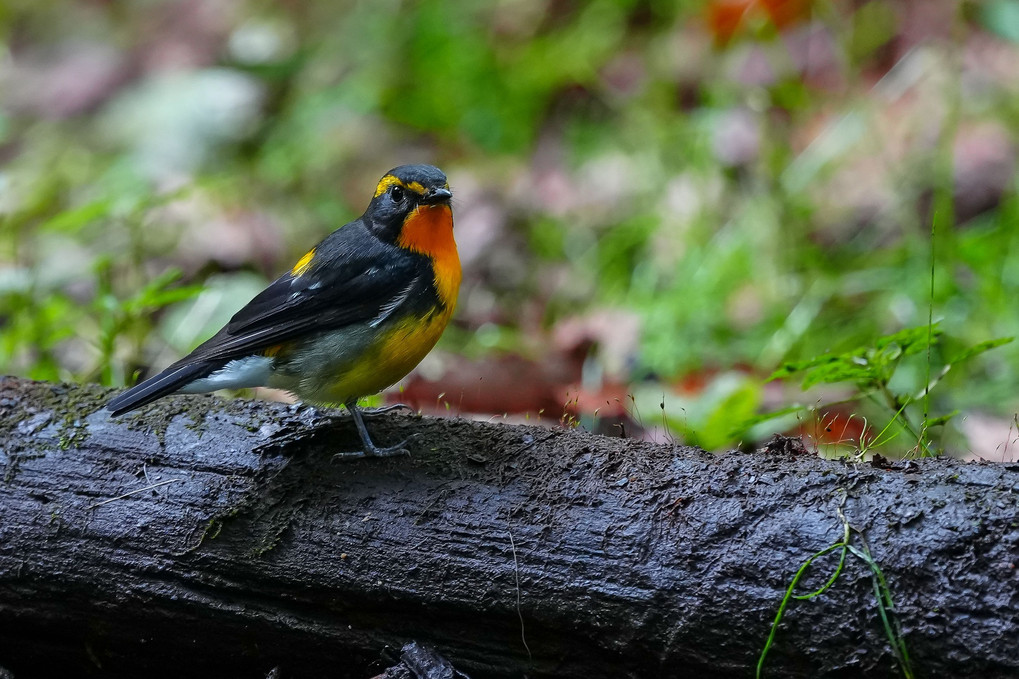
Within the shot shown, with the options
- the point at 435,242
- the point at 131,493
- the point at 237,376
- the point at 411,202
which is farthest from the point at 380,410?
the point at 131,493

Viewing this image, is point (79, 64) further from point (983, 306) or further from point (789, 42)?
point (983, 306)

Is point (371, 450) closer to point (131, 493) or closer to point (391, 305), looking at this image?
point (391, 305)

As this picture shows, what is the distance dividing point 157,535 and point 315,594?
1.63 feet

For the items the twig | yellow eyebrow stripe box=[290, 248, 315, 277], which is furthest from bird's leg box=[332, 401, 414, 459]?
yellow eyebrow stripe box=[290, 248, 315, 277]

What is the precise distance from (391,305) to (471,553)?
1.00 meters

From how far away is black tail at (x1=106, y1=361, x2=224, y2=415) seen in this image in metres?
2.87

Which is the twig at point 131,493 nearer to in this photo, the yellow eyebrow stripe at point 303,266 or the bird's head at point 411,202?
the yellow eyebrow stripe at point 303,266

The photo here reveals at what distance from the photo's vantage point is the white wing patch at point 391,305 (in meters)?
3.25

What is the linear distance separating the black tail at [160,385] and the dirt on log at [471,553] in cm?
14

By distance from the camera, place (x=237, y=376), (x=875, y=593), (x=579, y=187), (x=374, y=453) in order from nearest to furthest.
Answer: (x=875, y=593), (x=374, y=453), (x=237, y=376), (x=579, y=187)

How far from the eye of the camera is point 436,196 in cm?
337

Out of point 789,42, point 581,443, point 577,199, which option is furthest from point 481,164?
point 581,443

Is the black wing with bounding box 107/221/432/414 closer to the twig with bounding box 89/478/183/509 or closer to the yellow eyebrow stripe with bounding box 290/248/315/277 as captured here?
the yellow eyebrow stripe with bounding box 290/248/315/277

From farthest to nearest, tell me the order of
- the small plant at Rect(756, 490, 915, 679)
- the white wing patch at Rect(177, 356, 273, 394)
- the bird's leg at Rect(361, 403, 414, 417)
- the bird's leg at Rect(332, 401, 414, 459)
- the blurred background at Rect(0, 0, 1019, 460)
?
the blurred background at Rect(0, 0, 1019, 460) → the bird's leg at Rect(361, 403, 414, 417) → the white wing patch at Rect(177, 356, 273, 394) → the bird's leg at Rect(332, 401, 414, 459) → the small plant at Rect(756, 490, 915, 679)
